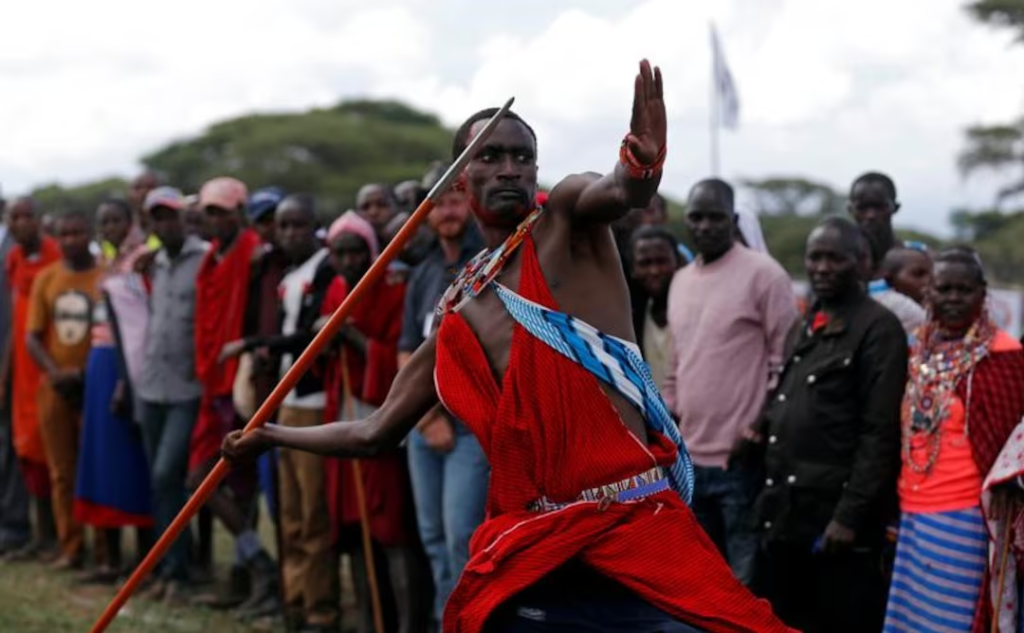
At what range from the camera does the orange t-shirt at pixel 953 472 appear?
222 inches

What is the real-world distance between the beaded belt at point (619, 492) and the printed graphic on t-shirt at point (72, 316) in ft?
21.5

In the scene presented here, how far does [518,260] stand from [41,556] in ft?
23.8

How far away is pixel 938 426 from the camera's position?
5.75 meters

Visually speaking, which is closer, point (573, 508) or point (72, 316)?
point (573, 508)

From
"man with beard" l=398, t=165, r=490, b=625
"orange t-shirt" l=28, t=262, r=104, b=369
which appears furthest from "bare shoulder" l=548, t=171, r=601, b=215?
"orange t-shirt" l=28, t=262, r=104, b=369

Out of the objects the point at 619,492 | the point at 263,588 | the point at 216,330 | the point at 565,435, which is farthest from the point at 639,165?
the point at 263,588

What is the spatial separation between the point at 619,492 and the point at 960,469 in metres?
2.16

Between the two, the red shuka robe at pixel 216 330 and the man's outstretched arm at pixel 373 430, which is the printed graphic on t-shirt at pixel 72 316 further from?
the man's outstretched arm at pixel 373 430

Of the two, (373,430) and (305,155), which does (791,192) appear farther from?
(373,430)

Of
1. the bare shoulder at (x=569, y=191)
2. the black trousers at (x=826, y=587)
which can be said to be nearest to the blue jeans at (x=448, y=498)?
the black trousers at (x=826, y=587)

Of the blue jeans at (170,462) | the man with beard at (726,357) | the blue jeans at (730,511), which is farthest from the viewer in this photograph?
the blue jeans at (170,462)

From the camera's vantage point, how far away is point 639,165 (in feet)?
12.1

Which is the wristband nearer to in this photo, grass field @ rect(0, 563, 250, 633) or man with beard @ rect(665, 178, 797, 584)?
man with beard @ rect(665, 178, 797, 584)

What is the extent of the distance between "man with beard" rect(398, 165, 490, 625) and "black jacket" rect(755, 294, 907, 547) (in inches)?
52.3
